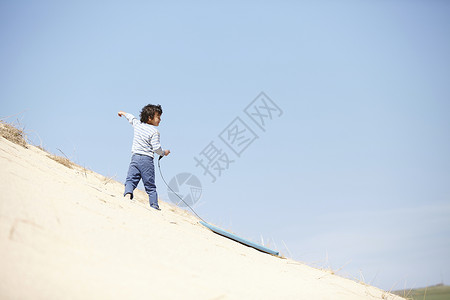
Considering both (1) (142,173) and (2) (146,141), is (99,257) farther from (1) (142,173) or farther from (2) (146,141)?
(2) (146,141)

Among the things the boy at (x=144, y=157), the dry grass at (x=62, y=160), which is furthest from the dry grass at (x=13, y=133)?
the boy at (x=144, y=157)

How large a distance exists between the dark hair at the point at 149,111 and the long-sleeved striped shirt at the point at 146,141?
0.66 ft

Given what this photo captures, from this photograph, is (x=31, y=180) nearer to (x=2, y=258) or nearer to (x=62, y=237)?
(x=62, y=237)

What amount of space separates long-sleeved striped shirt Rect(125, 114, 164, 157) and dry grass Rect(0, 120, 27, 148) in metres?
1.75

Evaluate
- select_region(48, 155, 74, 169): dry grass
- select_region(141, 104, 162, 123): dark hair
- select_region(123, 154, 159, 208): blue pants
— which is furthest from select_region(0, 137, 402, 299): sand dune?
select_region(48, 155, 74, 169): dry grass

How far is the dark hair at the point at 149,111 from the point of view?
540 centimetres

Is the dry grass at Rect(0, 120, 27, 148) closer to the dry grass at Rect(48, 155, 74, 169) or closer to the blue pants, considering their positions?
the dry grass at Rect(48, 155, 74, 169)

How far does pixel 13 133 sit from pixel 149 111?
2.11 m

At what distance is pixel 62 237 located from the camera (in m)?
2.22

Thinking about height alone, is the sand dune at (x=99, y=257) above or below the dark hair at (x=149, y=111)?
below

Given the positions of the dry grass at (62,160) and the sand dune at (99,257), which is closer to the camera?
the sand dune at (99,257)

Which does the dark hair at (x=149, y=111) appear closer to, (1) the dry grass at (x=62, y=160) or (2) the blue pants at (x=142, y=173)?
(2) the blue pants at (x=142, y=173)

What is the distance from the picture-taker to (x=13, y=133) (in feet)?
18.6

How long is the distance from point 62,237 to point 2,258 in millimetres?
403
